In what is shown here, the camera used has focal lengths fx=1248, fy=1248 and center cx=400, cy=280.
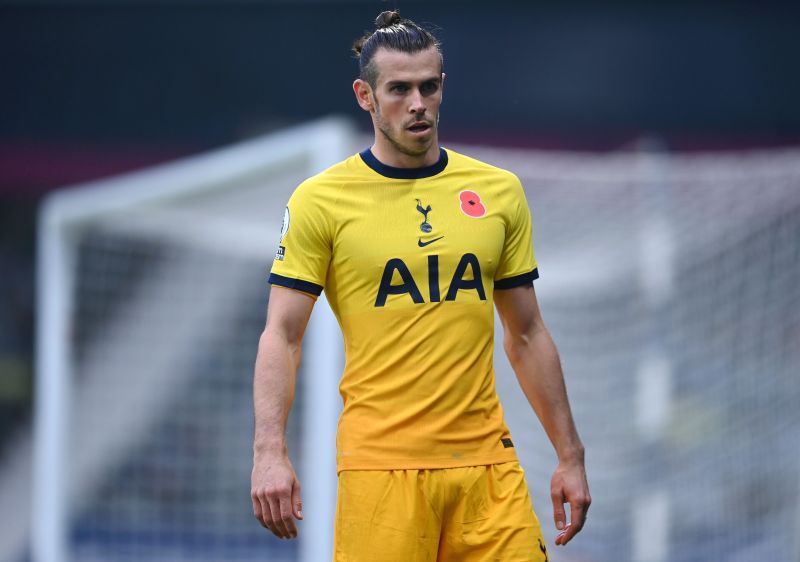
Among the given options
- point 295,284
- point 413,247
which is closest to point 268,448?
point 295,284

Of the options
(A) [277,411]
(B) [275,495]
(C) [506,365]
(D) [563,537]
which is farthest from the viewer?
(C) [506,365]

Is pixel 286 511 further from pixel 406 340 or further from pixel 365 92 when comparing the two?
pixel 365 92

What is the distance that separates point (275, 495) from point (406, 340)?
0.50 m

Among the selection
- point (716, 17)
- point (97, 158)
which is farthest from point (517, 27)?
point (97, 158)

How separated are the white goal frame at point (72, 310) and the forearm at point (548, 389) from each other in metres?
2.27

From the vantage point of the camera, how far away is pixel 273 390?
3.02m

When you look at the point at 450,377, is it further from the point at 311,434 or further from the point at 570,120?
the point at 570,120

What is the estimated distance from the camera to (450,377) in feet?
10.1

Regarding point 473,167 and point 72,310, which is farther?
point 72,310

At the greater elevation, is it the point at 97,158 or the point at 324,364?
the point at 97,158

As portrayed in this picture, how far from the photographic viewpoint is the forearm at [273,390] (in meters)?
2.96

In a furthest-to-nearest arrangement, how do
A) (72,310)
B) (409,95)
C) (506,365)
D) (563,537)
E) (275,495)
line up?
(72,310)
(506,365)
(563,537)
(409,95)
(275,495)

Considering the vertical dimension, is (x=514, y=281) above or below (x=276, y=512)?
above

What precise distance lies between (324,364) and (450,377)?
8.11ft
